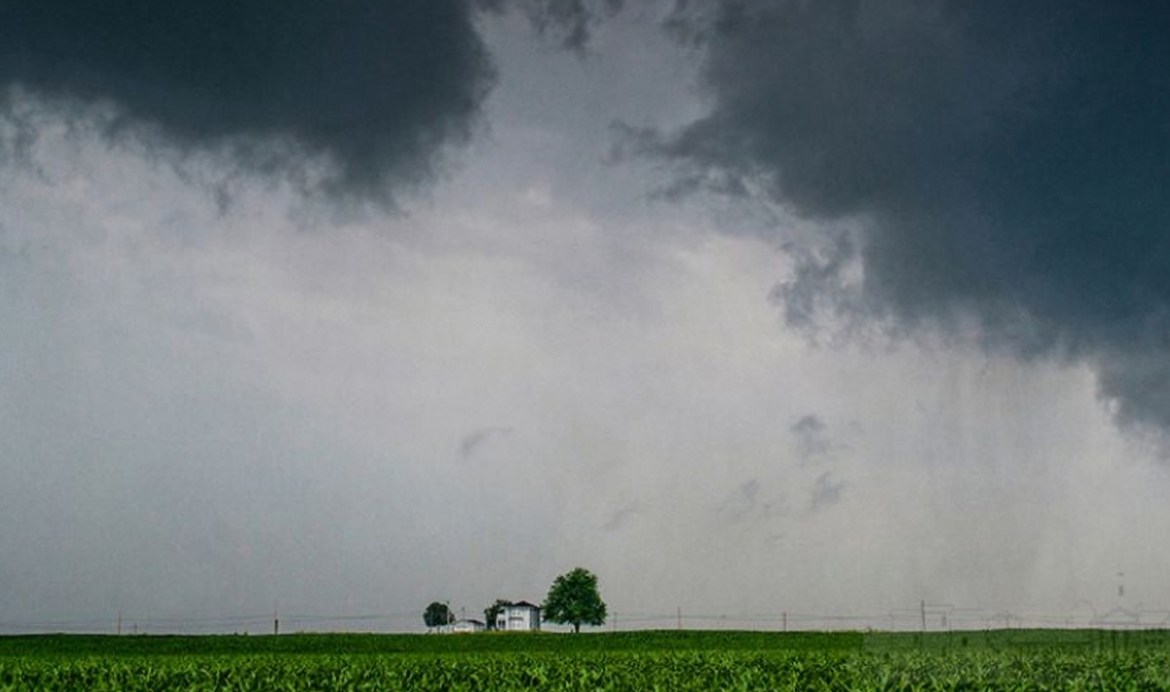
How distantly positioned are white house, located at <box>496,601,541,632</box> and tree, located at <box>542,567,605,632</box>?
21.2m

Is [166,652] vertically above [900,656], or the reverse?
[900,656]

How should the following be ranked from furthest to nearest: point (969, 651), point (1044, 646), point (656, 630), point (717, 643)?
point (656, 630) → point (717, 643) → point (1044, 646) → point (969, 651)

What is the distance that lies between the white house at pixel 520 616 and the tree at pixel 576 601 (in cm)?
2120

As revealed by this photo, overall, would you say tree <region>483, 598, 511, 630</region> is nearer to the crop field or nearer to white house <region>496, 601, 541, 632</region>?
white house <region>496, 601, 541, 632</region>

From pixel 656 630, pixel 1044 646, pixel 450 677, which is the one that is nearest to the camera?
pixel 450 677

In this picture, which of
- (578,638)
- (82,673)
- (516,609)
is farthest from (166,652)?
(516,609)

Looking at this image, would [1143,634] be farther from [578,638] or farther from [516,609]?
[516,609]

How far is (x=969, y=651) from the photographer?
24391mm

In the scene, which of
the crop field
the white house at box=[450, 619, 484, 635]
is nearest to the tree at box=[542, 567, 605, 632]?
the white house at box=[450, 619, 484, 635]

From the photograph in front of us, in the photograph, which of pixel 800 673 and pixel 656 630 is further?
pixel 656 630

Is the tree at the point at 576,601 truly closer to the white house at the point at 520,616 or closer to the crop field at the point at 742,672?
the white house at the point at 520,616

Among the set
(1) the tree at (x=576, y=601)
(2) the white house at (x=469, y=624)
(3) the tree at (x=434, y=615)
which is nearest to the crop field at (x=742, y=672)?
(1) the tree at (x=576, y=601)

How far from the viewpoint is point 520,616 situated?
162250 mm

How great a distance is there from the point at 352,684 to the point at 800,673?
7.68 metres
